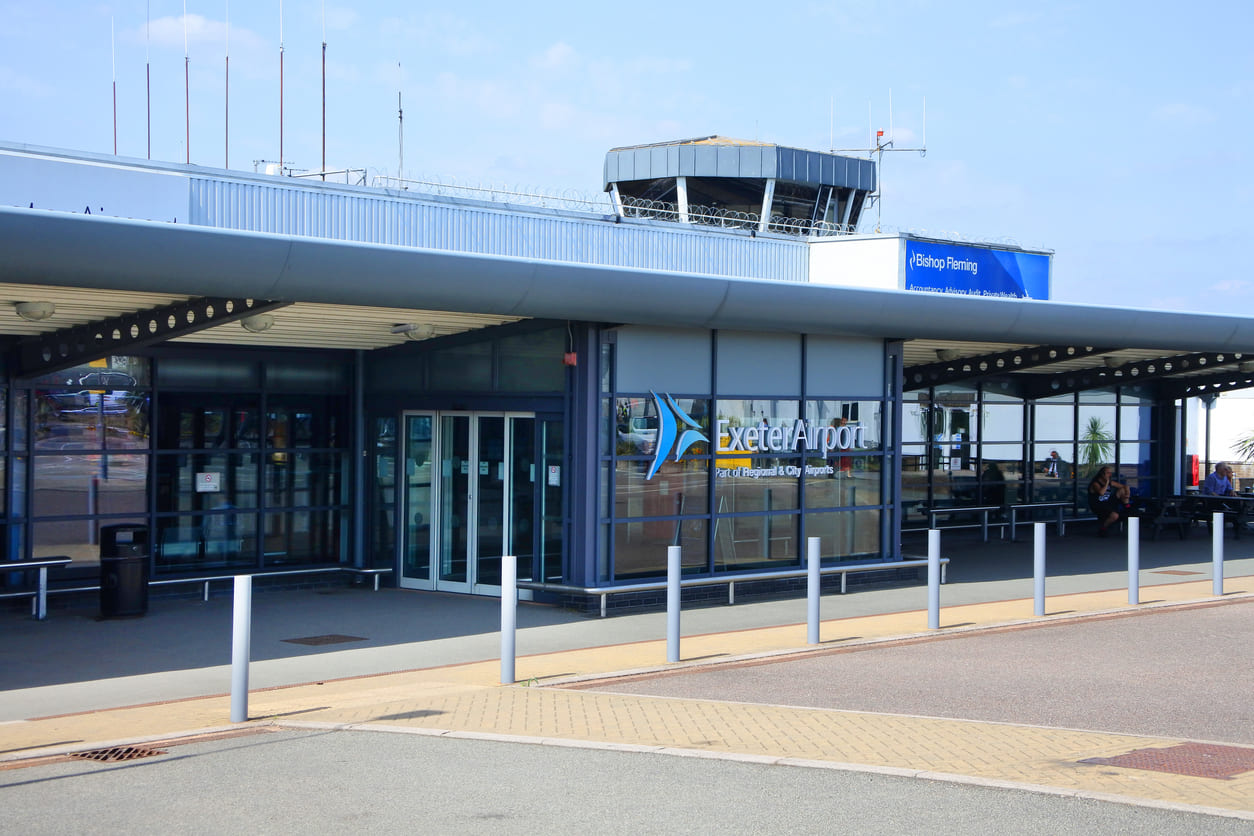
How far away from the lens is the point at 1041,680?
33.6ft

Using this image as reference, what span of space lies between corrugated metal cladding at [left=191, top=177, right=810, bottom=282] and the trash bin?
21.1 feet

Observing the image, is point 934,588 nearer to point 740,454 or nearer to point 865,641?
point 865,641

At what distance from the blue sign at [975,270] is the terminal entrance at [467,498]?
14564mm

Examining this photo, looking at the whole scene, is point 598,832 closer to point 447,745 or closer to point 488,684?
point 447,745

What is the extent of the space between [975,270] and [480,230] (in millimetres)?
11942

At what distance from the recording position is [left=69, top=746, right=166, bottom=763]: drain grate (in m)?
7.71

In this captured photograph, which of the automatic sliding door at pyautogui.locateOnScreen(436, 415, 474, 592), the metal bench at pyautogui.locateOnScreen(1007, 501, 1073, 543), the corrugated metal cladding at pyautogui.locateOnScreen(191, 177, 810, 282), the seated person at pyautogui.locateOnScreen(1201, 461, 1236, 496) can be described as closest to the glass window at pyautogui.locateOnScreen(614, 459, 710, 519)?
the automatic sliding door at pyautogui.locateOnScreen(436, 415, 474, 592)

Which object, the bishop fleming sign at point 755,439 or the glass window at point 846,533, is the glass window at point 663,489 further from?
the glass window at point 846,533

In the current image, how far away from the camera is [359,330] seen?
14.7 m

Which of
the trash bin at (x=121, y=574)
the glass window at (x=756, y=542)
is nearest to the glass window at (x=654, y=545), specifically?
the glass window at (x=756, y=542)

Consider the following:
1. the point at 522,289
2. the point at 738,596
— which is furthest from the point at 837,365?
the point at 522,289

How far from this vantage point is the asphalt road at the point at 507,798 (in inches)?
243

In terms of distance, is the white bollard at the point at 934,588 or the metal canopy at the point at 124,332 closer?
the metal canopy at the point at 124,332

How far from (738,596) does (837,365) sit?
3127 millimetres
